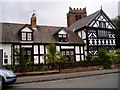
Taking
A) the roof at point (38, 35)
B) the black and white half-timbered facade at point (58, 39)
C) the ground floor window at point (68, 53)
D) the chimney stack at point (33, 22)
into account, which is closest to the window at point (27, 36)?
the black and white half-timbered facade at point (58, 39)

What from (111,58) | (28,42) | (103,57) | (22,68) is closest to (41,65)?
(22,68)

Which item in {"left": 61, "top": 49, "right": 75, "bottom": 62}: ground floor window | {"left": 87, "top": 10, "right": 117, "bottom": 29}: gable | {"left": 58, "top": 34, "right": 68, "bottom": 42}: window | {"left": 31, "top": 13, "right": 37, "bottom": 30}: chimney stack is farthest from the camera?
{"left": 87, "top": 10, "right": 117, "bottom": 29}: gable

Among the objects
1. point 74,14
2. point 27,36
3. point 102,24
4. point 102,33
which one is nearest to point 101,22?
point 102,24

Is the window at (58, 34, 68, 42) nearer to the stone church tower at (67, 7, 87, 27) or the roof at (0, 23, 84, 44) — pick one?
the roof at (0, 23, 84, 44)

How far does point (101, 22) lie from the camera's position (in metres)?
27.1

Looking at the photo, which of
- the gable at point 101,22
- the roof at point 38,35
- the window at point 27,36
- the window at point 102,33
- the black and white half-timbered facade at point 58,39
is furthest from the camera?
the window at point 102,33

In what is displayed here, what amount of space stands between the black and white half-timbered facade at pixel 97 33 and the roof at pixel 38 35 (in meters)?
1.33

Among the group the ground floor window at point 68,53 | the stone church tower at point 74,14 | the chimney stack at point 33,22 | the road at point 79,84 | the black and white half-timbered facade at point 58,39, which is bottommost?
the road at point 79,84

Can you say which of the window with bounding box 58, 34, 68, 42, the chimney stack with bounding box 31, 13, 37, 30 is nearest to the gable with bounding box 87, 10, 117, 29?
the window with bounding box 58, 34, 68, 42

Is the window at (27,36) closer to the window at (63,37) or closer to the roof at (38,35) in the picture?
the roof at (38,35)

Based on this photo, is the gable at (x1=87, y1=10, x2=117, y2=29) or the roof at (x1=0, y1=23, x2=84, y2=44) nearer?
the roof at (x1=0, y1=23, x2=84, y2=44)

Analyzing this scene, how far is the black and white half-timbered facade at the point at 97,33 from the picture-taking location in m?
25.3

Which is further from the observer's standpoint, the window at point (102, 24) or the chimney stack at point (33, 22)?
the window at point (102, 24)

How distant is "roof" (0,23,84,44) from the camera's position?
20875 mm
